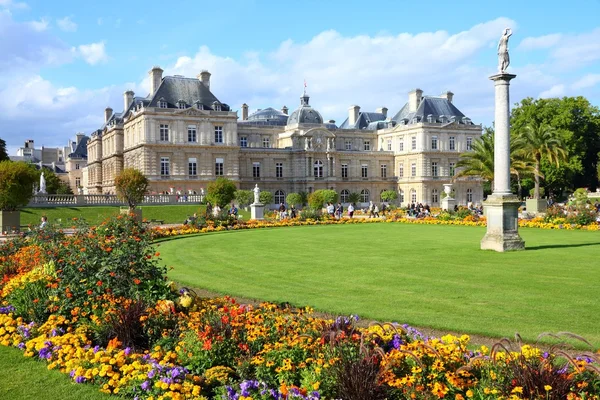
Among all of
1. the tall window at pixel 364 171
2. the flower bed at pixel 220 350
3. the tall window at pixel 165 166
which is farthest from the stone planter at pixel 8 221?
the tall window at pixel 364 171

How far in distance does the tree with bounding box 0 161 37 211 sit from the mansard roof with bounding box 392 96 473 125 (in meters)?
53.6

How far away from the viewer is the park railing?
136 ft

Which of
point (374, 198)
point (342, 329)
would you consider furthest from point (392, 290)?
point (374, 198)

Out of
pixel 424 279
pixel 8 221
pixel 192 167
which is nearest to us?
pixel 424 279

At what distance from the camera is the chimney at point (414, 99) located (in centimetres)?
7594

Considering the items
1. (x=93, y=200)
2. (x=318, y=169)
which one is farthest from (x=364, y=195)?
(x=93, y=200)

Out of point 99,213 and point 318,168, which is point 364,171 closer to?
point 318,168

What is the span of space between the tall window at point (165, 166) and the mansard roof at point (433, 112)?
112 ft

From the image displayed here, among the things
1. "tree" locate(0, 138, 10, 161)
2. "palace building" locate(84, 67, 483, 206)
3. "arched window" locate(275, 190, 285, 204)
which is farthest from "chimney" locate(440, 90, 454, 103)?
"tree" locate(0, 138, 10, 161)

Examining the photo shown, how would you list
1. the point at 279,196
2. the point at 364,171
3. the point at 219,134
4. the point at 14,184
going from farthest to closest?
the point at 364,171 < the point at 279,196 < the point at 219,134 < the point at 14,184

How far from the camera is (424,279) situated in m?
12.0

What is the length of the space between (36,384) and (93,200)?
39.9 m

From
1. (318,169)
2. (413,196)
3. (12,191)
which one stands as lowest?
(413,196)

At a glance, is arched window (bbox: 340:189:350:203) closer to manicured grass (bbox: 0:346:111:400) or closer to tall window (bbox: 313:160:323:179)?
tall window (bbox: 313:160:323:179)
